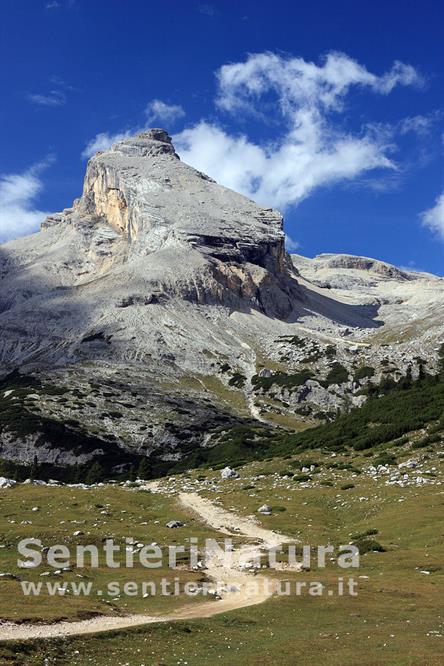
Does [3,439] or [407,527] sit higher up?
[3,439]

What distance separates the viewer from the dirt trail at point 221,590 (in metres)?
23.7

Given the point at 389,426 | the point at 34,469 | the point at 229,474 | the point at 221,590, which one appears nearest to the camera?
the point at 221,590

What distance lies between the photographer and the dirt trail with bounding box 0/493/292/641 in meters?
23.7

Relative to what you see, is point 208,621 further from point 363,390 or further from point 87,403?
point 363,390

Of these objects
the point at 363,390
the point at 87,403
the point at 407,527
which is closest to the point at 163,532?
the point at 407,527

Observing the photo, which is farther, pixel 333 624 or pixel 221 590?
pixel 221 590

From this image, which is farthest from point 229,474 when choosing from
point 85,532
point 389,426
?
point 85,532

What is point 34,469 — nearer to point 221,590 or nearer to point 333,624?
point 221,590

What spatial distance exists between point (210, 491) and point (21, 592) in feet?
135

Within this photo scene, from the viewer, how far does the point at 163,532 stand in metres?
48.4

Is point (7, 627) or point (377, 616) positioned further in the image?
point (377, 616)

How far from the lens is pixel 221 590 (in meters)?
33.4

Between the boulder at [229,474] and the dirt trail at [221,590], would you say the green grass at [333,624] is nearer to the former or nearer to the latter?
the dirt trail at [221,590]

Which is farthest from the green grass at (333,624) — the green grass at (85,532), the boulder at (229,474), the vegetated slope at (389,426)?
the boulder at (229,474)
